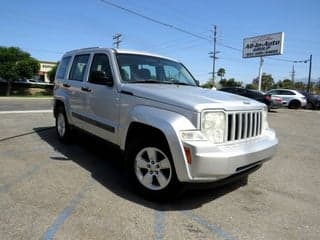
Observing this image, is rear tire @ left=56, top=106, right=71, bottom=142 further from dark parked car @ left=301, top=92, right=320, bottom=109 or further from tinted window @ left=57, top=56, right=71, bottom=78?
dark parked car @ left=301, top=92, right=320, bottom=109

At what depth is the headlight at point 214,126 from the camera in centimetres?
345

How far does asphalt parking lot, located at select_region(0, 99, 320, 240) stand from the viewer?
3150 mm

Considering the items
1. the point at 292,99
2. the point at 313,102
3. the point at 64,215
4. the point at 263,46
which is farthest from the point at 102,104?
the point at 263,46

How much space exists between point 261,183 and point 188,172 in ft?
6.50

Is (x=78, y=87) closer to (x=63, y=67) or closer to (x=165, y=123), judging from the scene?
(x=63, y=67)

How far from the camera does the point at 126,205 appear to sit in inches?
147

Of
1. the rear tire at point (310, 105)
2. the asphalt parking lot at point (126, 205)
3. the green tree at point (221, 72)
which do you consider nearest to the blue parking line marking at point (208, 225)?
the asphalt parking lot at point (126, 205)

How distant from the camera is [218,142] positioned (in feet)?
11.5

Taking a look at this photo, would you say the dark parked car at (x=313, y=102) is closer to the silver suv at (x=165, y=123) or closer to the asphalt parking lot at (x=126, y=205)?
the asphalt parking lot at (x=126, y=205)

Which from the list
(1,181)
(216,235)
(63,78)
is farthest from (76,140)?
(216,235)

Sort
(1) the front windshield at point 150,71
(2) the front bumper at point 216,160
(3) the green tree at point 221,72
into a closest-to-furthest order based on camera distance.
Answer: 1. (2) the front bumper at point 216,160
2. (1) the front windshield at point 150,71
3. (3) the green tree at point 221,72

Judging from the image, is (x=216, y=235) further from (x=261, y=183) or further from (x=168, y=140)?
(x=261, y=183)

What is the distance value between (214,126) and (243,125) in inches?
22.8

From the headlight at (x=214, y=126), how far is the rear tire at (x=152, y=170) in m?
0.52
